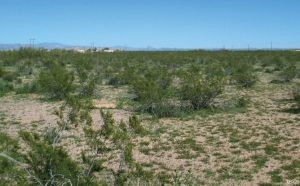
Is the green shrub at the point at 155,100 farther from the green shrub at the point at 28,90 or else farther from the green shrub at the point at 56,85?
the green shrub at the point at 28,90

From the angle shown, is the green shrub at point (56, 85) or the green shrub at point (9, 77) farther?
the green shrub at point (9, 77)

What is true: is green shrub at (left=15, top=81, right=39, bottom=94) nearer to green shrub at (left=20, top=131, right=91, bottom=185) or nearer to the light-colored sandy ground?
the light-colored sandy ground

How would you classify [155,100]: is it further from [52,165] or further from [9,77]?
[9,77]

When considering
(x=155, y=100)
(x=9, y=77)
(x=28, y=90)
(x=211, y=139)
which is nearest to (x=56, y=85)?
(x=28, y=90)

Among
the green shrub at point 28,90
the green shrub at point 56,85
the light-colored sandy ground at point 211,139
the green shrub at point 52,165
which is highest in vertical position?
the green shrub at point 56,85

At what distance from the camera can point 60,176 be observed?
→ 7.36 metres

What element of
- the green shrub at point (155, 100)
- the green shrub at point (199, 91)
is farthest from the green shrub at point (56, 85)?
the green shrub at point (199, 91)

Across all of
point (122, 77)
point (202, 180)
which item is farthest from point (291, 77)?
point (202, 180)

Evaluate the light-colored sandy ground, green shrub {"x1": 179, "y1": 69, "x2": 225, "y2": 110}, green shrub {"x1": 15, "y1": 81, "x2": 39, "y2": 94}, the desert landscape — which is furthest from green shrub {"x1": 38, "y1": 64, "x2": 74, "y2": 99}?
green shrub {"x1": 179, "y1": 69, "x2": 225, "y2": 110}

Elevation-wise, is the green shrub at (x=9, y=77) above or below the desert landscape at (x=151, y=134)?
above

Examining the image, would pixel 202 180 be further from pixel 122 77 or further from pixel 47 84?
pixel 122 77

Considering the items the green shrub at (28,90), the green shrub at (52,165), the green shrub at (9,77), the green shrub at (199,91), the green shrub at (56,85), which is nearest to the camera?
the green shrub at (52,165)

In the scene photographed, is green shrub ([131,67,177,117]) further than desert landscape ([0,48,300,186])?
Yes

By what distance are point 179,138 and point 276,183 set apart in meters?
4.45
